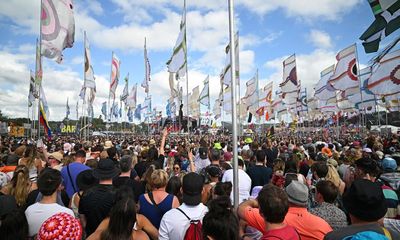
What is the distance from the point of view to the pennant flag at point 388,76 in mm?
7364

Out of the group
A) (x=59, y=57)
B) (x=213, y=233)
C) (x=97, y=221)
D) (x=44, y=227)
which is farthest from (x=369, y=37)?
(x=59, y=57)

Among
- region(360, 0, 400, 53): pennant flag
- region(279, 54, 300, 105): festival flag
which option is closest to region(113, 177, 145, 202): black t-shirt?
region(360, 0, 400, 53): pennant flag

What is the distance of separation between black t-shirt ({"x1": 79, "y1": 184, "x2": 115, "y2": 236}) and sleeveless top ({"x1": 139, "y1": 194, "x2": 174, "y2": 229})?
0.41m

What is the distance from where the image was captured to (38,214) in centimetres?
315

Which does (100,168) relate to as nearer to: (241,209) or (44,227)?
(44,227)

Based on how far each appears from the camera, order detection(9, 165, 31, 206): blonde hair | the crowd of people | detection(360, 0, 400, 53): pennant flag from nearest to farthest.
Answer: the crowd of people
detection(9, 165, 31, 206): blonde hair
detection(360, 0, 400, 53): pennant flag

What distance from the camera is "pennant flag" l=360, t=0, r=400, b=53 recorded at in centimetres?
555

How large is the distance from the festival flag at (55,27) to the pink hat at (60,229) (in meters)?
7.99

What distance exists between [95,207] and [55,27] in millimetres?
7764

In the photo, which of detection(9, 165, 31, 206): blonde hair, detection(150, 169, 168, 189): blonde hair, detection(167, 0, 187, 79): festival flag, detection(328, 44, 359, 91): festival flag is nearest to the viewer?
detection(150, 169, 168, 189): blonde hair

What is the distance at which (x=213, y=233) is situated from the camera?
2.28 metres

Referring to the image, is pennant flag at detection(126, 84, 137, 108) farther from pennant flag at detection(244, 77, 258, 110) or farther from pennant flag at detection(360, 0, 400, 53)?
pennant flag at detection(360, 0, 400, 53)

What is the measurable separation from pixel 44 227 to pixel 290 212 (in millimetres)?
2238

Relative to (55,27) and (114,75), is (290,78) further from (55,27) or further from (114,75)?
(55,27)
